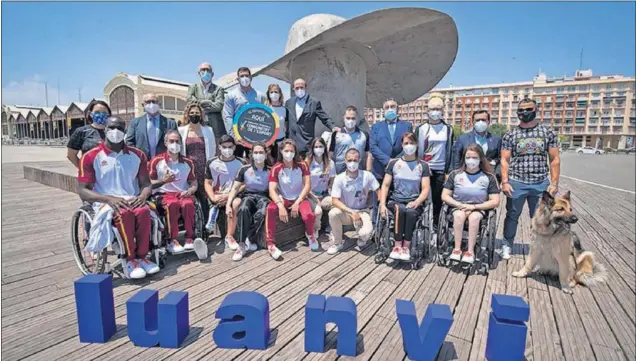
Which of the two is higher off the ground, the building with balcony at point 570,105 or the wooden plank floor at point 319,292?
the building with balcony at point 570,105

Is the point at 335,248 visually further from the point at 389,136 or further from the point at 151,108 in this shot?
the point at 151,108

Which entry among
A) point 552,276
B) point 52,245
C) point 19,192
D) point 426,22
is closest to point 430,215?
point 552,276

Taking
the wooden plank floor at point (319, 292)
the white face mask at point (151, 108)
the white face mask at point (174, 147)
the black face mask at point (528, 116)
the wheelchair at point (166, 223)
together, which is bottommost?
the wooden plank floor at point (319, 292)

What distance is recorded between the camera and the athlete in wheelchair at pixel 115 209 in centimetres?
319

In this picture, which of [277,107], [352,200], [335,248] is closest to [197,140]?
Answer: [277,107]

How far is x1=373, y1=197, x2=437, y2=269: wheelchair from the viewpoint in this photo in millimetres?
3783

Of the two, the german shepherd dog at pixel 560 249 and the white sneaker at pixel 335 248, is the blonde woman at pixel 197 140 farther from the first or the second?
the german shepherd dog at pixel 560 249

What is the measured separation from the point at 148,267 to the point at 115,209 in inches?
26.0

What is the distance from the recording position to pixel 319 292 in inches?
125

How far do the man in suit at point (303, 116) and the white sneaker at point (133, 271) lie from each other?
8.99 feet

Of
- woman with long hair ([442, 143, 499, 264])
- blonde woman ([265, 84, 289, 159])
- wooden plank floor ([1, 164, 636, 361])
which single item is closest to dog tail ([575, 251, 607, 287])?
wooden plank floor ([1, 164, 636, 361])

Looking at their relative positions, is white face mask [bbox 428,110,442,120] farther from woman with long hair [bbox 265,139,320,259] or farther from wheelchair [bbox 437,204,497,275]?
woman with long hair [bbox 265,139,320,259]

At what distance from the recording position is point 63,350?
7.48ft

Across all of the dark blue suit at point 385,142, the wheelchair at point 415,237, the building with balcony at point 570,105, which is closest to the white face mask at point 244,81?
the dark blue suit at point 385,142
